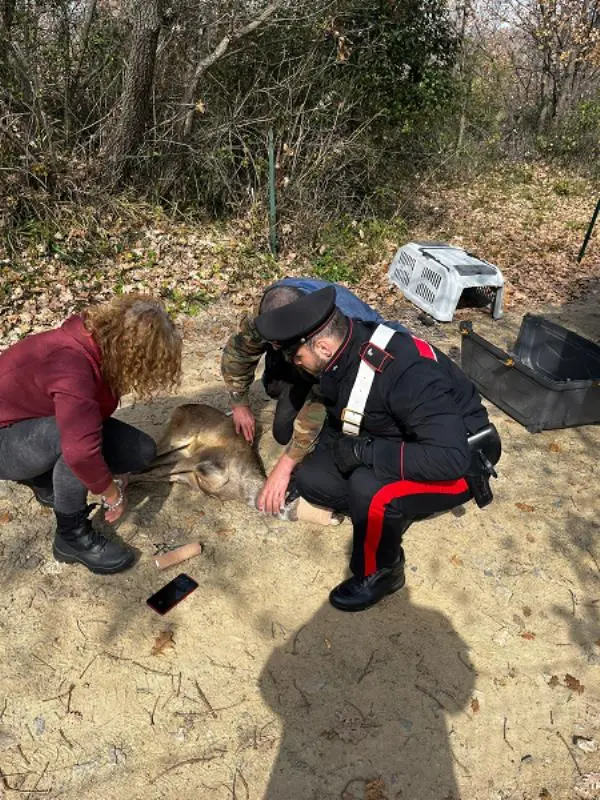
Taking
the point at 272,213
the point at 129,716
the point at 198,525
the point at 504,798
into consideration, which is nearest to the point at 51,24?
the point at 272,213

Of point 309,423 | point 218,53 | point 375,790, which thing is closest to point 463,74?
point 218,53

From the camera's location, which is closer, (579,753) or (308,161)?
(579,753)

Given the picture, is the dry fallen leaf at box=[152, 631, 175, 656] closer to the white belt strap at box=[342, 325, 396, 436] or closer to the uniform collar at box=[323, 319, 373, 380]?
the white belt strap at box=[342, 325, 396, 436]

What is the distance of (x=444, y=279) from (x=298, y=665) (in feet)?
15.6

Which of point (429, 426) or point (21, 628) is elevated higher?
point (429, 426)

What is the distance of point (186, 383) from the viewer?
5.09 meters

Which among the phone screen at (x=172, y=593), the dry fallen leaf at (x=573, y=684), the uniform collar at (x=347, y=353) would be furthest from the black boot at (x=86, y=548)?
the dry fallen leaf at (x=573, y=684)

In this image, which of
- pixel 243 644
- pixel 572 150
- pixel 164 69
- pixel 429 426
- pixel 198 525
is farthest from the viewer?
pixel 572 150

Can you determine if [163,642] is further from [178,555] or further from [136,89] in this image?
[136,89]

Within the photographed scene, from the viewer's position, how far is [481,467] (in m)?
2.91

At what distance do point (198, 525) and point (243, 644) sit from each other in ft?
2.96

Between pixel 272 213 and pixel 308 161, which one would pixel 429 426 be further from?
pixel 308 161

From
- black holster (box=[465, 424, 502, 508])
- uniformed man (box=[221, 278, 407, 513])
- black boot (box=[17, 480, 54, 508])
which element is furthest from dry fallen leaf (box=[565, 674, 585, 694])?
black boot (box=[17, 480, 54, 508])

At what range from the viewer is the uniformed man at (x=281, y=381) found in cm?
328
